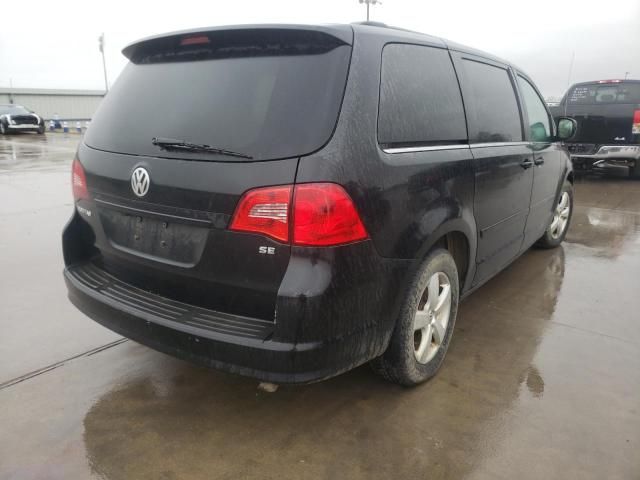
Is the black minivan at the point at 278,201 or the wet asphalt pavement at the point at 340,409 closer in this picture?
the black minivan at the point at 278,201

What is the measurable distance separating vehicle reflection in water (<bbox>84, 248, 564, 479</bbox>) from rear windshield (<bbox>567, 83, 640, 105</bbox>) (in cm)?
858

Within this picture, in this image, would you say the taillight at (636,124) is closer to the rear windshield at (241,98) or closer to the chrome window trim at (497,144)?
the chrome window trim at (497,144)

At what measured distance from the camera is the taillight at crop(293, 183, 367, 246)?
75.4 inches

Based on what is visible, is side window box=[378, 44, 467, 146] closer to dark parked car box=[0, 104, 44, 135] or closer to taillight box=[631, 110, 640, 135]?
taillight box=[631, 110, 640, 135]

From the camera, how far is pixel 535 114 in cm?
416

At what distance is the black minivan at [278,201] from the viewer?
196cm

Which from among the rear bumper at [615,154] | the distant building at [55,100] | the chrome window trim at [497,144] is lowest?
the distant building at [55,100]

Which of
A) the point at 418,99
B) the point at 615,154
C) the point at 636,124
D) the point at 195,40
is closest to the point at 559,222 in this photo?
the point at 418,99

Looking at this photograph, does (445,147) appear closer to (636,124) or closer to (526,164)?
(526,164)

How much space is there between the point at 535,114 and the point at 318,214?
3.00 metres

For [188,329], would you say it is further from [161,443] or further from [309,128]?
[309,128]

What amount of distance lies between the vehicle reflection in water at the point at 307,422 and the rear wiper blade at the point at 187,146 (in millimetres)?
1260

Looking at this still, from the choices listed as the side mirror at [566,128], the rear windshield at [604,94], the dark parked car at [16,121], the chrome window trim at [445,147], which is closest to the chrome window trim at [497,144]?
the chrome window trim at [445,147]

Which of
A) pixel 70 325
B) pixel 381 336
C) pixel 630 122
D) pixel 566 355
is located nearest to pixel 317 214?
pixel 381 336
